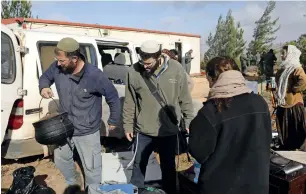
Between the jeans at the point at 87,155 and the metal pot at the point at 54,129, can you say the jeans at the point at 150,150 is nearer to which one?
the jeans at the point at 87,155

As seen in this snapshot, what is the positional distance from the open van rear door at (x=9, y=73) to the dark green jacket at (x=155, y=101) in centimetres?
141

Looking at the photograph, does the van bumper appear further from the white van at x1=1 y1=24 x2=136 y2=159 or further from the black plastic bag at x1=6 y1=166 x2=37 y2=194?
the black plastic bag at x1=6 y1=166 x2=37 y2=194

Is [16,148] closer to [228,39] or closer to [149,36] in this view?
[149,36]

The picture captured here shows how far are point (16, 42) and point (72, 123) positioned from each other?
1.47 meters

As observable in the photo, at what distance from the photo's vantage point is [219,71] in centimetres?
207

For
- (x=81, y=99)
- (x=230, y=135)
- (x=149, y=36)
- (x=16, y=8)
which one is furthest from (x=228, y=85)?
(x=16, y=8)

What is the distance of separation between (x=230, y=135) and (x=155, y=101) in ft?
3.89

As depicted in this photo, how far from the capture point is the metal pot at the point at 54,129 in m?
3.06

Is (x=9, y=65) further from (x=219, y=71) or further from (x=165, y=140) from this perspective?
(x=219, y=71)

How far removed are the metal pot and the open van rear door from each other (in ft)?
2.41

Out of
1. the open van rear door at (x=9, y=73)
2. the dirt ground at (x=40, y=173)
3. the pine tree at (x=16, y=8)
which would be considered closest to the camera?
the open van rear door at (x=9, y=73)

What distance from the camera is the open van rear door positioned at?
364 cm

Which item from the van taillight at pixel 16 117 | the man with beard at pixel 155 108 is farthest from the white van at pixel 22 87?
the man with beard at pixel 155 108

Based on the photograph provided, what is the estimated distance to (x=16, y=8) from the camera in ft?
59.3
